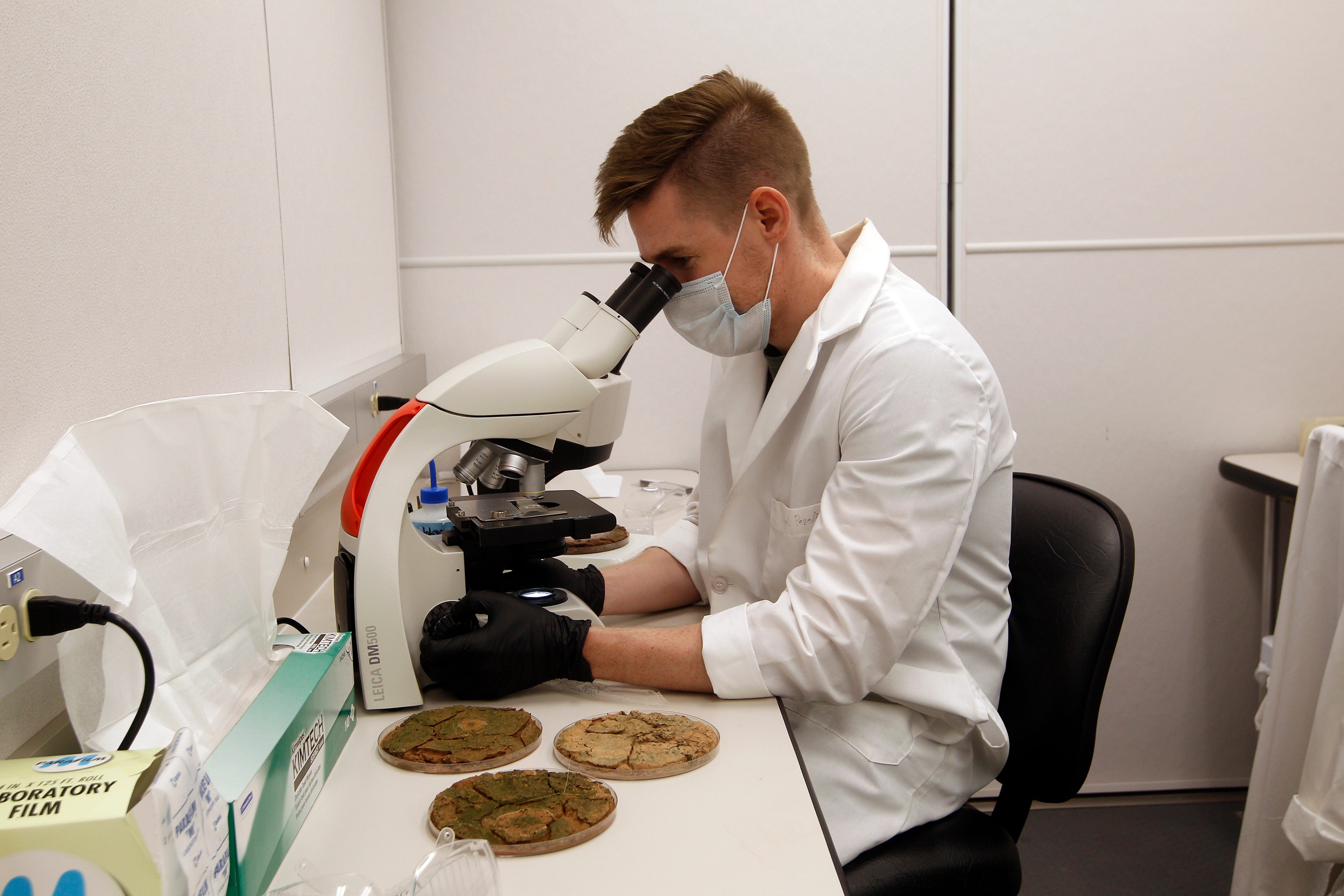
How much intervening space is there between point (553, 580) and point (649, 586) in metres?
0.20

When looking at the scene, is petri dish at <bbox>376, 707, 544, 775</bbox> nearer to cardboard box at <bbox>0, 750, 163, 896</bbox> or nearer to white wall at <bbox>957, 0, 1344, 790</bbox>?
cardboard box at <bbox>0, 750, 163, 896</bbox>

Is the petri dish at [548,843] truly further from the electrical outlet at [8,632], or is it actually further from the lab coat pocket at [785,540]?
the lab coat pocket at [785,540]

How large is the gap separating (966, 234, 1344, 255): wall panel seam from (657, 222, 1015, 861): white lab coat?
122 centimetres

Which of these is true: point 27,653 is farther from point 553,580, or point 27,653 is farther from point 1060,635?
point 1060,635

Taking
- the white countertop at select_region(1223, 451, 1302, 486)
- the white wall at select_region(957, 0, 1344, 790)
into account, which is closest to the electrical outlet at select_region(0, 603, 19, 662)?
the white wall at select_region(957, 0, 1344, 790)

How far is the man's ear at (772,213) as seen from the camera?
121 centimetres

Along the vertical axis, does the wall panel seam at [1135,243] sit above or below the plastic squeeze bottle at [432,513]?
above

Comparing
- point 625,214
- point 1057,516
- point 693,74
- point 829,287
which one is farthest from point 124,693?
point 693,74

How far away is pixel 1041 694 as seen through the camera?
1191 mm

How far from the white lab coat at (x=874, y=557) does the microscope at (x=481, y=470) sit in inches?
9.2

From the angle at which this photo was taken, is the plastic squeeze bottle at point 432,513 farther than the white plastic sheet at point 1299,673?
No

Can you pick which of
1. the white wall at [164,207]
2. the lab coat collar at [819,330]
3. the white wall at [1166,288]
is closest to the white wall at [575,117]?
the white wall at [1166,288]

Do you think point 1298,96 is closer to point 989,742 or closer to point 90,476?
point 989,742

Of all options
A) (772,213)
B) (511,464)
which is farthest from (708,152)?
(511,464)
